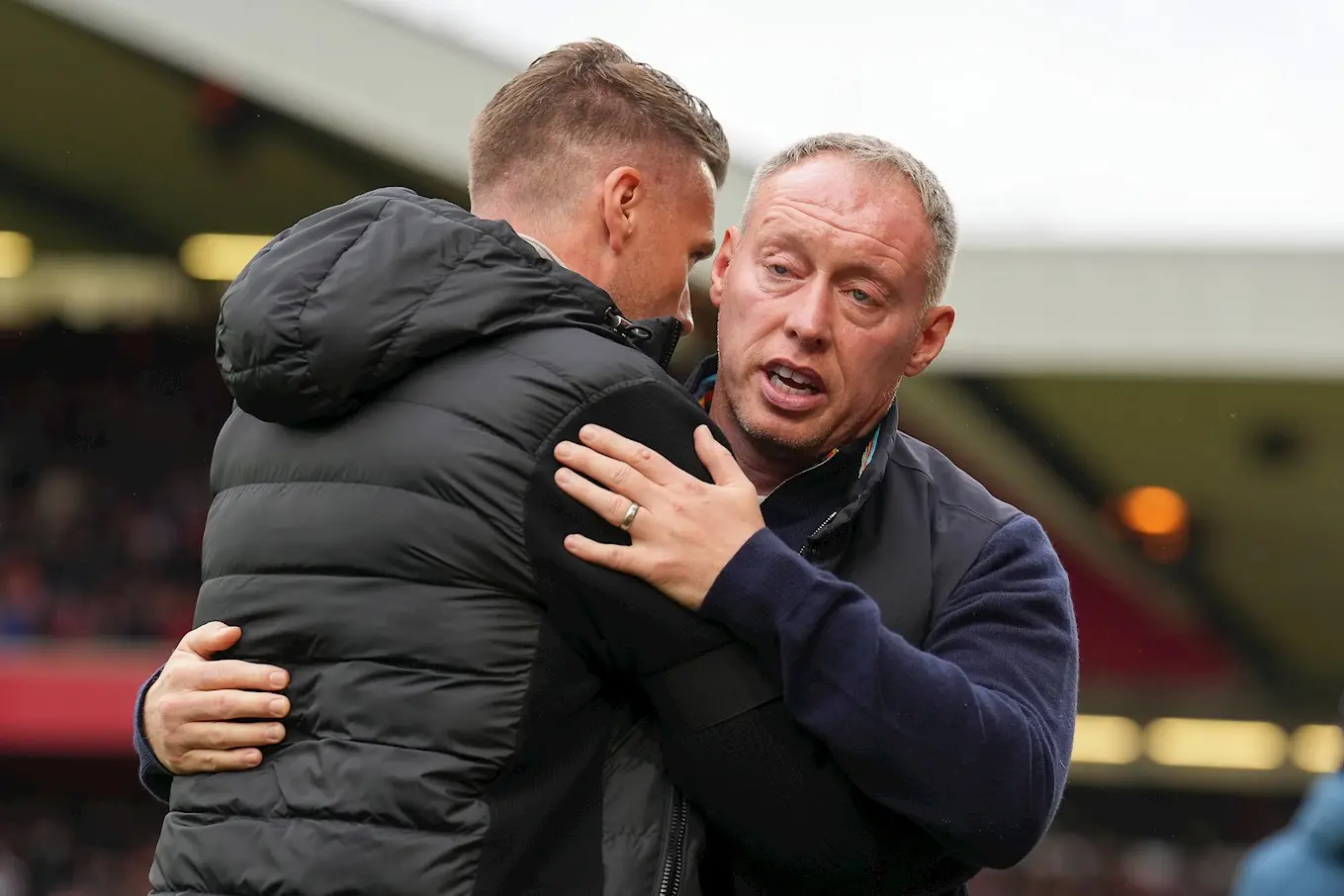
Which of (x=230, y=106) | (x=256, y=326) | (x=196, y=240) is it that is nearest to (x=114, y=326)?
(x=196, y=240)

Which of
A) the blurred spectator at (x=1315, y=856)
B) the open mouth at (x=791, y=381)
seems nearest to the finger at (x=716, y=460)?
the open mouth at (x=791, y=381)

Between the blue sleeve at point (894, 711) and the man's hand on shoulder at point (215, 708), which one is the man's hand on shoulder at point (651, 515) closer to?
the blue sleeve at point (894, 711)

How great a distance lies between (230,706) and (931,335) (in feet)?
3.98

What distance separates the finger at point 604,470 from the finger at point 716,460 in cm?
11

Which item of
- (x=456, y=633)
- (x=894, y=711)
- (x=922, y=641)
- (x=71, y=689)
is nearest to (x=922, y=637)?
(x=922, y=641)

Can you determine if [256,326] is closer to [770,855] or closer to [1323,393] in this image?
[770,855]

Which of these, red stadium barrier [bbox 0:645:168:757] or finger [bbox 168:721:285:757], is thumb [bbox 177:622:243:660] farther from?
red stadium barrier [bbox 0:645:168:757]

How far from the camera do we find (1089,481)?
1806 cm

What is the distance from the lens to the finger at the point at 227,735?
1933 mm

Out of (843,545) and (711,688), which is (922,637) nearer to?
(843,545)

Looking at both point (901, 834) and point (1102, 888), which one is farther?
point (1102, 888)

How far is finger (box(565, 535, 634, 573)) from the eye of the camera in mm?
1895

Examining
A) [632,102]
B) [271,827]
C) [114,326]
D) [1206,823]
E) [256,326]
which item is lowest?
[1206,823]

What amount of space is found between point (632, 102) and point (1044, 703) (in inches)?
42.1
